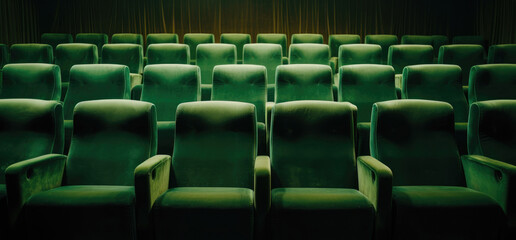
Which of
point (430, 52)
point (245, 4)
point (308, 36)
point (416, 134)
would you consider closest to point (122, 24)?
point (245, 4)

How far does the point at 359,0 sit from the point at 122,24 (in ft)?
10.1

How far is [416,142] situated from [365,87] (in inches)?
30.4

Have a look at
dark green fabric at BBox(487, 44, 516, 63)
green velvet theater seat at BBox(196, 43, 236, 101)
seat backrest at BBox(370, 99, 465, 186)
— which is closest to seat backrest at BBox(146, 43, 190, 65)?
green velvet theater seat at BBox(196, 43, 236, 101)

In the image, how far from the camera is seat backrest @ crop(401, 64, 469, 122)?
2.40 metres

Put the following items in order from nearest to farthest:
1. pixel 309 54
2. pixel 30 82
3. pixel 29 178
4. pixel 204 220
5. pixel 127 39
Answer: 1. pixel 204 220
2. pixel 29 178
3. pixel 30 82
4. pixel 309 54
5. pixel 127 39

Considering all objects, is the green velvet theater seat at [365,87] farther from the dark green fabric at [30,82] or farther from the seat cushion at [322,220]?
the dark green fabric at [30,82]

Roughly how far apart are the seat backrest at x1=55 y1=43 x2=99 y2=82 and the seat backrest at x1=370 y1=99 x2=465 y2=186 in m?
2.36

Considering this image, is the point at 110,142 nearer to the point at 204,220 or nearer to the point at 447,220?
the point at 204,220

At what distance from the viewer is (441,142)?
1.69 meters

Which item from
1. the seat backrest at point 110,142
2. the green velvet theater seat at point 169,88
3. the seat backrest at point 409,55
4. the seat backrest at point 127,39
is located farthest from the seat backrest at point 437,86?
the seat backrest at point 127,39

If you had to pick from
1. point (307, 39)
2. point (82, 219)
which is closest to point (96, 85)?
point (82, 219)

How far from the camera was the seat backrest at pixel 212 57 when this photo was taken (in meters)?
3.23

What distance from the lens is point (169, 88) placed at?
240cm

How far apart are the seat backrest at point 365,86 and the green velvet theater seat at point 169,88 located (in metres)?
0.85
